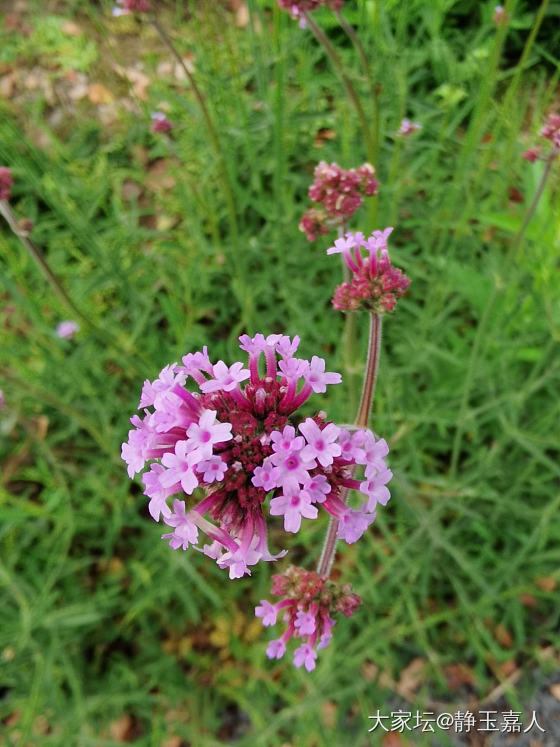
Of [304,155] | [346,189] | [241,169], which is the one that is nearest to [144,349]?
[241,169]

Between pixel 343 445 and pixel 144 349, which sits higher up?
pixel 343 445

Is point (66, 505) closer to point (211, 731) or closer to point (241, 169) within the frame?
point (211, 731)

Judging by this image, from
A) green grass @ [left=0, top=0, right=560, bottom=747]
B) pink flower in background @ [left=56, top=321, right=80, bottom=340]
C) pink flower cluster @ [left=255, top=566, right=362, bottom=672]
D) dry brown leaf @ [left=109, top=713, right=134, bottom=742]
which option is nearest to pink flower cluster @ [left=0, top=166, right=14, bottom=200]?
green grass @ [left=0, top=0, right=560, bottom=747]

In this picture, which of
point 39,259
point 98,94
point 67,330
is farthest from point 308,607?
point 98,94

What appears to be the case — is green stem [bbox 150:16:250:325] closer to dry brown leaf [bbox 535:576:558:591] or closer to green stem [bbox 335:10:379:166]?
green stem [bbox 335:10:379:166]

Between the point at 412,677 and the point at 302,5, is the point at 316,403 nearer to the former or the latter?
the point at 412,677

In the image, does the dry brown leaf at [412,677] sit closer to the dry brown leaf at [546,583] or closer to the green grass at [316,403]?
the green grass at [316,403]

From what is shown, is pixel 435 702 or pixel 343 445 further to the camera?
pixel 435 702
